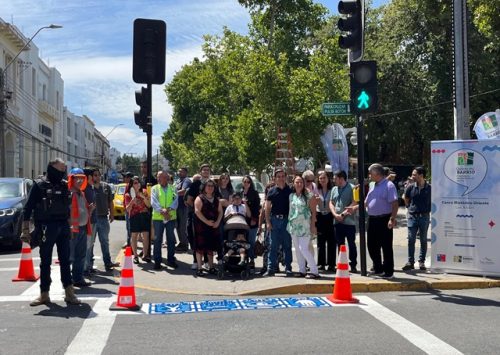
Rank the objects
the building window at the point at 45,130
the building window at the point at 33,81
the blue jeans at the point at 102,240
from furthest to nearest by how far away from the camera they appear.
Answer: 1. the building window at the point at 45,130
2. the building window at the point at 33,81
3. the blue jeans at the point at 102,240

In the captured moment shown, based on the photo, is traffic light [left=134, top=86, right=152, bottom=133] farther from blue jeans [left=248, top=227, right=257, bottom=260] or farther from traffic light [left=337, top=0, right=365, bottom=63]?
traffic light [left=337, top=0, right=365, bottom=63]

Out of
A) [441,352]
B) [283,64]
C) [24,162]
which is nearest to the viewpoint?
[441,352]

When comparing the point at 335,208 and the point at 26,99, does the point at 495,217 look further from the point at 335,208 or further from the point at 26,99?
the point at 26,99

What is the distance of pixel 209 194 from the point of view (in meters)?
9.94

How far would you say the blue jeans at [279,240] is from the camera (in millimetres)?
9578

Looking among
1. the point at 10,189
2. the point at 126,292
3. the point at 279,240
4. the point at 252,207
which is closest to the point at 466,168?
the point at 279,240

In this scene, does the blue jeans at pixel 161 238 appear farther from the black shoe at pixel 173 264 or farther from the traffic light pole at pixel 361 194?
the traffic light pole at pixel 361 194

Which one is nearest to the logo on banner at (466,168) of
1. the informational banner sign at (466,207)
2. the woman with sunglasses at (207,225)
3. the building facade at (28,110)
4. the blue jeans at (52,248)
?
the informational banner sign at (466,207)

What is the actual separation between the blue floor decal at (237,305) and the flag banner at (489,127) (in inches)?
277

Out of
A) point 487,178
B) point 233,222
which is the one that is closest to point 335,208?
point 233,222

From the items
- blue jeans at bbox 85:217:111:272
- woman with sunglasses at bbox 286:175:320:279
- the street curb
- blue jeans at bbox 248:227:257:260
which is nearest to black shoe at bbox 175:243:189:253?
blue jeans at bbox 85:217:111:272

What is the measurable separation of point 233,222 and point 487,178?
169 inches

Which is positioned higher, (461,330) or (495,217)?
(495,217)

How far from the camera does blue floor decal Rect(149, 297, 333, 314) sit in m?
7.39
